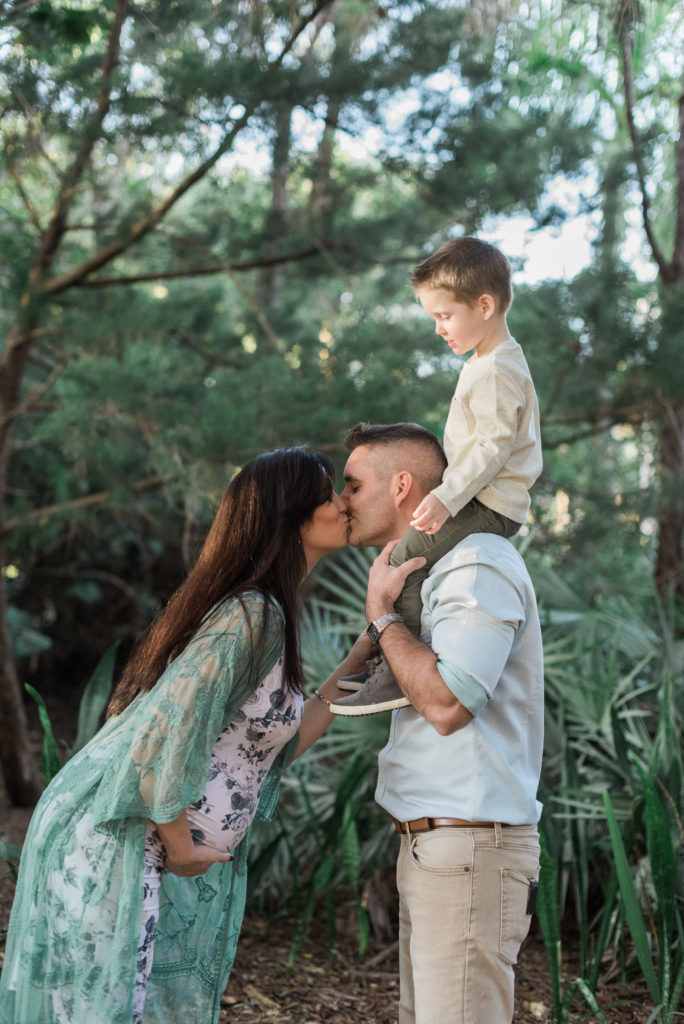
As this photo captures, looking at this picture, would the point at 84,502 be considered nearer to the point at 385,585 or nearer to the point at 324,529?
the point at 324,529

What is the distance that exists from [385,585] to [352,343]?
3.36 metres

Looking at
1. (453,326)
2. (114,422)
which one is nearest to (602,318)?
(114,422)

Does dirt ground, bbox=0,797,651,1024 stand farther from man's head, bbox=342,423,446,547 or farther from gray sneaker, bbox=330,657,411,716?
man's head, bbox=342,423,446,547

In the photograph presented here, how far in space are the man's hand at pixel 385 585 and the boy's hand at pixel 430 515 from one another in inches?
3.2

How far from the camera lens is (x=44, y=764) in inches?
132

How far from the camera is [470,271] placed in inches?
101

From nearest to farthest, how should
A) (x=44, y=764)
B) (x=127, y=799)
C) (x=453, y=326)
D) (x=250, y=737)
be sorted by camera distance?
(x=127, y=799) < (x=250, y=737) < (x=453, y=326) < (x=44, y=764)

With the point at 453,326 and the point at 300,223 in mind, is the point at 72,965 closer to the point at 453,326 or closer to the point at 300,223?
the point at 453,326

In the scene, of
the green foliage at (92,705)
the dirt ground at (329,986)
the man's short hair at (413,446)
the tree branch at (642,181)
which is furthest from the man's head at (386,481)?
the tree branch at (642,181)

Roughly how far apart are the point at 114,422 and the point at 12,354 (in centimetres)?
174

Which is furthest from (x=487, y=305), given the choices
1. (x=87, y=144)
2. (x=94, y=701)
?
(x=87, y=144)

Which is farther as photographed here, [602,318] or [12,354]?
[602,318]

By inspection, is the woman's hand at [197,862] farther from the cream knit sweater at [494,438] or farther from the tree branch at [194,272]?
the tree branch at [194,272]

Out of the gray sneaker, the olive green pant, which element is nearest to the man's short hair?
the olive green pant
